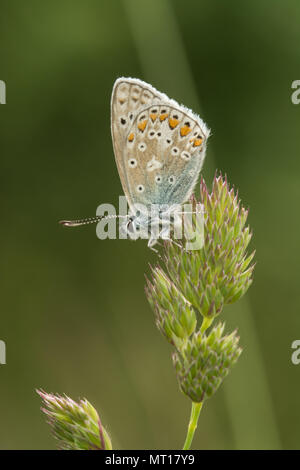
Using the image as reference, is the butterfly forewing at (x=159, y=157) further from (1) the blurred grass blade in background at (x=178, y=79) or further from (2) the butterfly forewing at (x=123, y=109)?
(1) the blurred grass blade in background at (x=178, y=79)

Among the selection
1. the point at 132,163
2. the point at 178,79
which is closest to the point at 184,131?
the point at 132,163

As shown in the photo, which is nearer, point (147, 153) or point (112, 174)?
point (147, 153)

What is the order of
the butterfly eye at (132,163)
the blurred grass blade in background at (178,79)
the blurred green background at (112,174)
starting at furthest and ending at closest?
the blurred green background at (112,174) → the blurred grass blade in background at (178,79) → the butterfly eye at (132,163)

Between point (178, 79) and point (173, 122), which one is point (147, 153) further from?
point (178, 79)

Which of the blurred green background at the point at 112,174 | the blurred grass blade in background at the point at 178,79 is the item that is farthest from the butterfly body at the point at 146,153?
the blurred green background at the point at 112,174

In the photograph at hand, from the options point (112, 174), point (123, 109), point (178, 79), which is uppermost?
point (178, 79)
